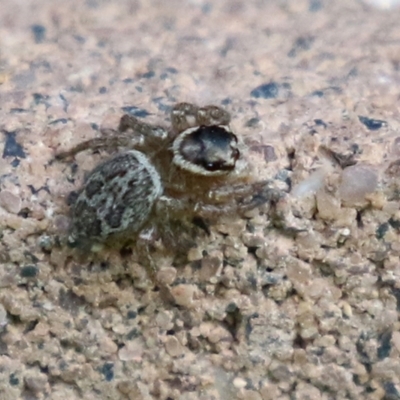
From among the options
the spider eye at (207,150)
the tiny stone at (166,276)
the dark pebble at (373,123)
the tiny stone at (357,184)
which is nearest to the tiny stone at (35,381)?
the tiny stone at (166,276)

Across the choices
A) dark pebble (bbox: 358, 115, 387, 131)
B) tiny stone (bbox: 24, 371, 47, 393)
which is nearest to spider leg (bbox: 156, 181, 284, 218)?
dark pebble (bbox: 358, 115, 387, 131)

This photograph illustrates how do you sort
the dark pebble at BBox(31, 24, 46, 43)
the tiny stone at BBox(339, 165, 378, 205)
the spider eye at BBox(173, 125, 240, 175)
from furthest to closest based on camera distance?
the dark pebble at BBox(31, 24, 46, 43) → the spider eye at BBox(173, 125, 240, 175) → the tiny stone at BBox(339, 165, 378, 205)

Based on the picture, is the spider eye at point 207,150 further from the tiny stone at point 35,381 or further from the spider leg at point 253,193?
the tiny stone at point 35,381

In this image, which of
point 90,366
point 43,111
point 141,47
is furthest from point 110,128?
point 90,366

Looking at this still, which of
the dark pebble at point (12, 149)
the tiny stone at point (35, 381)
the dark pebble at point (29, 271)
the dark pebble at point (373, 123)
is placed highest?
the dark pebble at point (373, 123)

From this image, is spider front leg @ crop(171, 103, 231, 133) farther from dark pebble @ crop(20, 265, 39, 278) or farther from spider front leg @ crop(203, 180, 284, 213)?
dark pebble @ crop(20, 265, 39, 278)

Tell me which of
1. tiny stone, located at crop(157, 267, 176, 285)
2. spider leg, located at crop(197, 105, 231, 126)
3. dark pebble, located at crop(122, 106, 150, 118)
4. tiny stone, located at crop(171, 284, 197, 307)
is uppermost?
spider leg, located at crop(197, 105, 231, 126)

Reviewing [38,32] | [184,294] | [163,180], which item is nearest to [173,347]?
[184,294]
